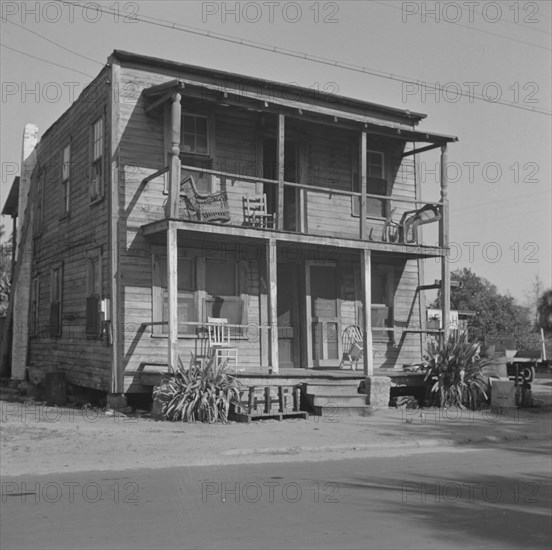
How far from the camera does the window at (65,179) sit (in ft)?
59.3

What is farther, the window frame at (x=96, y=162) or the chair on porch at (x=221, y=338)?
the window frame at (x=96, y=162)

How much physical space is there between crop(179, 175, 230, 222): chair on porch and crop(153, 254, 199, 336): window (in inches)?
47.7

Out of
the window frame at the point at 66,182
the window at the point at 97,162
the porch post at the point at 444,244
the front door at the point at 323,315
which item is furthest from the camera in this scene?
the window frame at the point at 66,182

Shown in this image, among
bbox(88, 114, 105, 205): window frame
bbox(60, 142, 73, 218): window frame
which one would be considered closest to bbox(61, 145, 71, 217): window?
bbox(60, 142, 73, 218): window frame

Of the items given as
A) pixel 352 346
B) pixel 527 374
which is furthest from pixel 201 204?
pixel 527 374

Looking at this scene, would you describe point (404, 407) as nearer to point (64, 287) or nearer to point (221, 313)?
point (221, 313)

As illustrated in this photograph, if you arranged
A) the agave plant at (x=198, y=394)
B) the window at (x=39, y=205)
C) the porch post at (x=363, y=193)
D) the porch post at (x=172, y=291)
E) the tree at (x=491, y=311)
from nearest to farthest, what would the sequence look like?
the agave plant at (x=198, y=394) < the porch post at (x=172, y=291) < the porch post at (x=363, y=193) < the window at (x=39, y=205) < the tree at (x=491, y=311)

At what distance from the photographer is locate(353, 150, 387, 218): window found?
59.8 feet

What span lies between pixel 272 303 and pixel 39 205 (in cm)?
901

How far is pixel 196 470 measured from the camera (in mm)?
9195

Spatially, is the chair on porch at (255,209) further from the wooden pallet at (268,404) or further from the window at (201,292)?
the wooden pallet at (268,404)

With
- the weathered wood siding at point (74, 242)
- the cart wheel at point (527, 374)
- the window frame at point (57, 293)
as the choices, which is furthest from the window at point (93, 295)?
the cart wheel at point (527, 374)

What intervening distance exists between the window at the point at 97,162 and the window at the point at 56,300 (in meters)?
3.15

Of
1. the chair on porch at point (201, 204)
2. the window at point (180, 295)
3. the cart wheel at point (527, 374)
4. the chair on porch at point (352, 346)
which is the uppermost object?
the chair on porch at point (201, 204)
